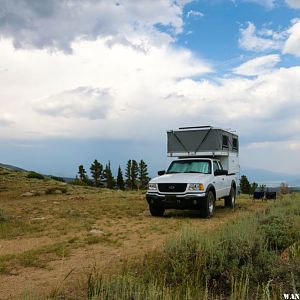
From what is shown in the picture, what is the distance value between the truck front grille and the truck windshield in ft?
4.59

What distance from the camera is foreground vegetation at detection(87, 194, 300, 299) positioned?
448cm

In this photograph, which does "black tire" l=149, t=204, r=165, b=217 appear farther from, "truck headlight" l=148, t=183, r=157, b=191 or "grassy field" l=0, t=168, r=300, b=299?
"grassy field" l=0, t=168, r=300, b=299

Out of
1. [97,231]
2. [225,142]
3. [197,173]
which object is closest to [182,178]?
[197,173]

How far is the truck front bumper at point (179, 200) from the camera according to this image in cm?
1208

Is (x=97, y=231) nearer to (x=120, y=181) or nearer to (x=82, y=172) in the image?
(x=82, y=172)

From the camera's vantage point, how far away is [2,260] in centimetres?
689

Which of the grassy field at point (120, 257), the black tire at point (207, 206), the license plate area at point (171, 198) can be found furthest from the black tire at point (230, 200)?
the license plate area at point (171, 198)

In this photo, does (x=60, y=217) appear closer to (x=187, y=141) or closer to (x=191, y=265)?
(x=187, y=141)

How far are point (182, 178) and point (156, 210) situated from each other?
1366 mm

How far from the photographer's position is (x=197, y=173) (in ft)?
43.4

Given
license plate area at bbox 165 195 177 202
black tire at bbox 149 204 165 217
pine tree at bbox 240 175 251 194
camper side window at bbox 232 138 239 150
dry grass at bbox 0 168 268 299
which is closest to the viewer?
dry grass at bbox 0 168 268 299

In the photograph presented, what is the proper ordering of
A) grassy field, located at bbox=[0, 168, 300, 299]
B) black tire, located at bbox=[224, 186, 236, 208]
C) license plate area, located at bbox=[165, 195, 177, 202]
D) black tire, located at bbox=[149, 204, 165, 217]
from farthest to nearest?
black tire, located at bbox=[224, 186, 236, 208]
black tire, located at bbox=[149, 204, 165, 217]
license plate area, located at bbox=[165, 195, 177, 202]
grassy field, located at bbox=[0, 168, 300, 299]

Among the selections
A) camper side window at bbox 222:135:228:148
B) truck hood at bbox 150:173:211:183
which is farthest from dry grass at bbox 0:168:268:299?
camper side window at bbox 222:135:228:148

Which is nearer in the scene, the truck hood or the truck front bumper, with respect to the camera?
the truck front bumper
